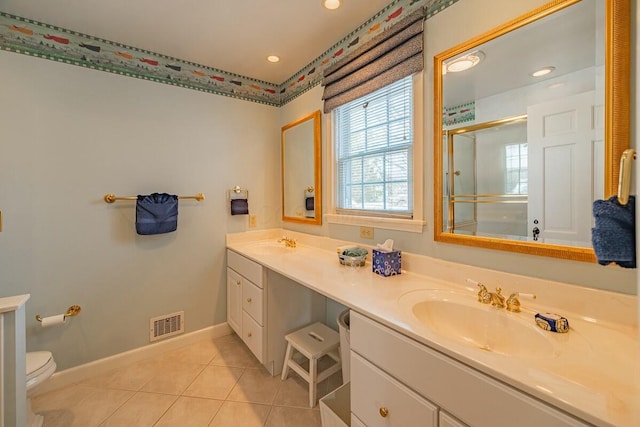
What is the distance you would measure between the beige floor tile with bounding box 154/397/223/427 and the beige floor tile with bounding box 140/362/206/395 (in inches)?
5.2

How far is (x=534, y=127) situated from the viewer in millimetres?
1091

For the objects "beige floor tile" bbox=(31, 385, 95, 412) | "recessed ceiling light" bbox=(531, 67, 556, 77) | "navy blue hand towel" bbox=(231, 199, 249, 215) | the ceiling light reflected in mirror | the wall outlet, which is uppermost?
the ceiling light reflected in mirror

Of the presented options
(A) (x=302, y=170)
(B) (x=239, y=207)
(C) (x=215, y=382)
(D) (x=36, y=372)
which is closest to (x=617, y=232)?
(A) (x=302, y=170)

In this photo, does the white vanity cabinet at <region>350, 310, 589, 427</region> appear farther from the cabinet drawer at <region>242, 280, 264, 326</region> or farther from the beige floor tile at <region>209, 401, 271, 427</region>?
the cabinet drawer at <region>242, 280, 264, 326</region>

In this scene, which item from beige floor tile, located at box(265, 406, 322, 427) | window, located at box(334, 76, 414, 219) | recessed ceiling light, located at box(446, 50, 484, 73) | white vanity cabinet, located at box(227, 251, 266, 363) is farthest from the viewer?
white vanity cabinet, located at box(227, 251, 266, 363)

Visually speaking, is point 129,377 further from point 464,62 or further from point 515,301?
point 464,62

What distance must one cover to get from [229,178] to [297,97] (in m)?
0.96

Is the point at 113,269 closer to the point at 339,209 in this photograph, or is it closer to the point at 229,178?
the point at 229,178

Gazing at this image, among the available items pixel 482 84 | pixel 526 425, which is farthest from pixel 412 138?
pixel 526 425

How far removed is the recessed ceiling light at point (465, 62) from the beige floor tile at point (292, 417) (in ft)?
6.53

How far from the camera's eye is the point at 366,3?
5.17 feet

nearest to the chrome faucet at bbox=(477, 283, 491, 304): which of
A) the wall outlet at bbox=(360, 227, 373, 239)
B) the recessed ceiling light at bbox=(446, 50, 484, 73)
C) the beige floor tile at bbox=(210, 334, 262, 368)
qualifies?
the wall outlet at bbox=(360, 227, 373, 239)

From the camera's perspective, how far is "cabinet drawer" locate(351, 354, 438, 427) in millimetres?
849

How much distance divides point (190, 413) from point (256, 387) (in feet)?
1.30
